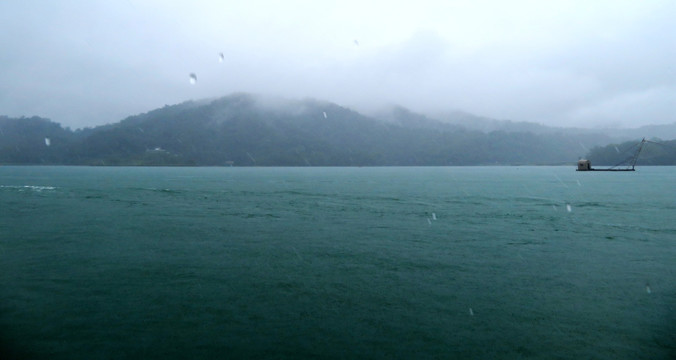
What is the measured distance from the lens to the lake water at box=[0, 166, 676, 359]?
43.2ft

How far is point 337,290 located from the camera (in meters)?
18.1

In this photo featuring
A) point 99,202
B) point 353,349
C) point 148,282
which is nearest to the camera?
point 353,349

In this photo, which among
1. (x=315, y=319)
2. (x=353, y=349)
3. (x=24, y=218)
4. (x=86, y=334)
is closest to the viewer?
(x=353, y=349)

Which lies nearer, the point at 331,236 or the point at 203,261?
the point at 203,261

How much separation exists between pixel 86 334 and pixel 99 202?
151 ft

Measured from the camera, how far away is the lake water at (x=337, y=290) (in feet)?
43.2

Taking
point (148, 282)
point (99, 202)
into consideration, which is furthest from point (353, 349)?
point (99, 202)

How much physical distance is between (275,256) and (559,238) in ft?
64.9

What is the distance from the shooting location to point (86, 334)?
13680 millimetres

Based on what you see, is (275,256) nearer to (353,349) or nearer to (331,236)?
(331,236)

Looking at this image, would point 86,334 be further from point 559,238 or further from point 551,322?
point 559,238

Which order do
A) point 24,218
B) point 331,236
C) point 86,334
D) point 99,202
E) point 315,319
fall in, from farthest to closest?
point 99,202 → point 24,218 → point 331,236 → point 315,319 → point 86,334

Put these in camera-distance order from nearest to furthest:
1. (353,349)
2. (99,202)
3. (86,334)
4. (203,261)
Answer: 1. (353,349)
2. (86,334)
3. (203,261)
4. (99,202)

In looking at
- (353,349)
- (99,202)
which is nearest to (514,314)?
(353,349)
